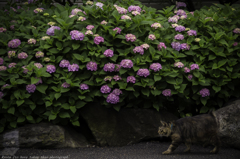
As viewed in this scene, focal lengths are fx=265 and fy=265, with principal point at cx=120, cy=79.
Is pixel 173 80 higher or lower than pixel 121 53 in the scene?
lower

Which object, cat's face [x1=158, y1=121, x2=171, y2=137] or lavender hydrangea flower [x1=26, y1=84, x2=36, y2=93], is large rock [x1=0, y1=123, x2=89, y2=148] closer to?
Result: lavender hydrangea flower [x1=26, y1=84, x2=36, y2=93]

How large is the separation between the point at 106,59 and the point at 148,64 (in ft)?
1.98

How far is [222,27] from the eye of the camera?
427 centimetres

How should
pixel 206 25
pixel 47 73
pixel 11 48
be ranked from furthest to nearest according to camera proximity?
pixel 206 25, pixel 11 48, pixel 47 73

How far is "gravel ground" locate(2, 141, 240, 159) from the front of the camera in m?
3.30

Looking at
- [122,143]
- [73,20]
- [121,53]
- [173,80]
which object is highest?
[73,20]

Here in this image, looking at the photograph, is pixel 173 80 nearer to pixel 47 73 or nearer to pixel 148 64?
pixel 148 64

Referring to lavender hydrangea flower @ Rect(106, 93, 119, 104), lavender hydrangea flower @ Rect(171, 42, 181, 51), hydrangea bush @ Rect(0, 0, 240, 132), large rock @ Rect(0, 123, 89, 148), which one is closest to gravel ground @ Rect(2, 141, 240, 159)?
large rock @ Rect(0, 123, 89, 148)

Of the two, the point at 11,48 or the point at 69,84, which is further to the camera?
the point at 11,48

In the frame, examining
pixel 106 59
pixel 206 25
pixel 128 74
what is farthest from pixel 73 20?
pixel 206 25

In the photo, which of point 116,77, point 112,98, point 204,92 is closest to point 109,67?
point 116,77

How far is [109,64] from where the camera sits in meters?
3.63

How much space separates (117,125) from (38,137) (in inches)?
43.2

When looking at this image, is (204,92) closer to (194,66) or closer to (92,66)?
(194,66)
